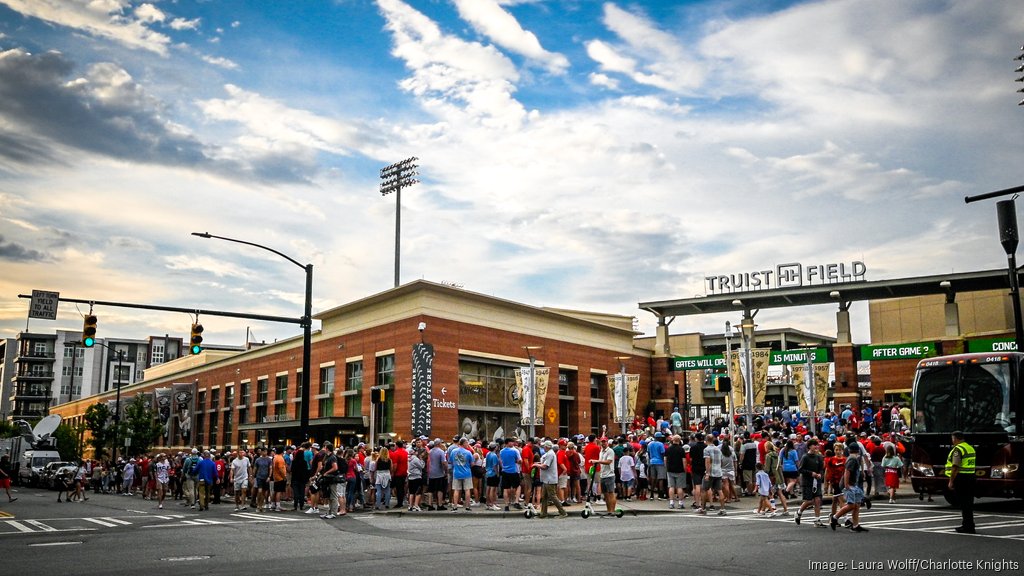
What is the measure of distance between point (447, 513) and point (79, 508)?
553 inches

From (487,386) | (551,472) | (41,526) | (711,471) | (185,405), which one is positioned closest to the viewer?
(41,526)

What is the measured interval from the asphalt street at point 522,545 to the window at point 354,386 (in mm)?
19778

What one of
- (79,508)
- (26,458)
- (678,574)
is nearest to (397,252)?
(26,458)

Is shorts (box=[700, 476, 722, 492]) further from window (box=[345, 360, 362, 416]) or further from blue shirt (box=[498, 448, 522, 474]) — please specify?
window (box=[345, 360, 362, 416])

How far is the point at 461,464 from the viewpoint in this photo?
21.2 metres

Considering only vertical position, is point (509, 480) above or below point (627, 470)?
below

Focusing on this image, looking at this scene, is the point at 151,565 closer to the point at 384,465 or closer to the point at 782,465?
the point at 384,465

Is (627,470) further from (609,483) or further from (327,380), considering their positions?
(327,380)

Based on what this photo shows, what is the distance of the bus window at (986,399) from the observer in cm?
1881

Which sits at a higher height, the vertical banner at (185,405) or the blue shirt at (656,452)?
the vertical banner at (185,405)

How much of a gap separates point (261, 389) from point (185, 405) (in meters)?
14.1

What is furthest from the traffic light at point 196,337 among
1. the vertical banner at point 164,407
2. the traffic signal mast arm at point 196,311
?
the vertical banner at point 164,407

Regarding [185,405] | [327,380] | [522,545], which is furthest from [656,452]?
[185,405]
